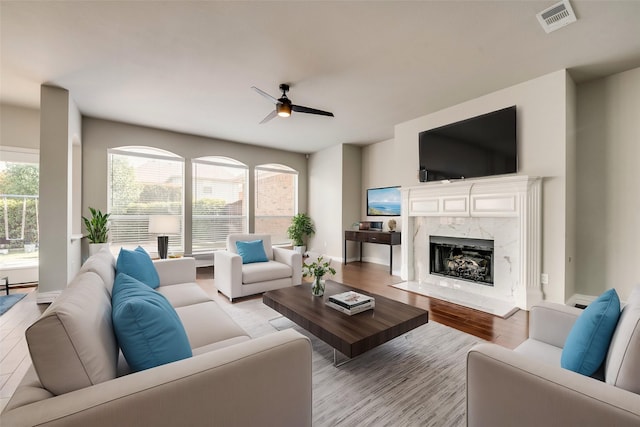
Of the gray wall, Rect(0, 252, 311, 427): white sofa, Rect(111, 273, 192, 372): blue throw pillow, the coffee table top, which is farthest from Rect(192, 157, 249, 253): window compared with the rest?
Rect(111, 273, 192, 372): blue throw pillow

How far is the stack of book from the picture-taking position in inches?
86.1

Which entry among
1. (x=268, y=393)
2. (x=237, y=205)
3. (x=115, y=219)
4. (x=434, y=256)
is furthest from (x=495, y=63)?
(x=115, y=219)

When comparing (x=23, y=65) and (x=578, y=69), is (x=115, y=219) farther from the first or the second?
(x=578, y=69)

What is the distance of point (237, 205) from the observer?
20.4 ft

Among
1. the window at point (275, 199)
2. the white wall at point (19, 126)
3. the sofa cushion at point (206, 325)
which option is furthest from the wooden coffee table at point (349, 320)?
the white wall at point (19, 126)

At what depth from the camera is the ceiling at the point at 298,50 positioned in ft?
7.02

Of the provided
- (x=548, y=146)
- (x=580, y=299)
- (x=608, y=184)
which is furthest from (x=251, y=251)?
(x=608, y=184)

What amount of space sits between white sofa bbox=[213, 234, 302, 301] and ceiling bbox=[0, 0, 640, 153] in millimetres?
2143

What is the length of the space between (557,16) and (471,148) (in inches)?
67.1

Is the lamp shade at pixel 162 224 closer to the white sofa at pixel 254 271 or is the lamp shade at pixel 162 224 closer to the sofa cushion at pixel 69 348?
the white sofa at pixel 254 271

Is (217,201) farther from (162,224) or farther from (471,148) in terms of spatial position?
(471,148)

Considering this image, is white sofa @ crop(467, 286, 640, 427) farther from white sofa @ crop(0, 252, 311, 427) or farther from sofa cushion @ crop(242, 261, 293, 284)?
sofa cushion @ crop(242, 261, 293, 284)

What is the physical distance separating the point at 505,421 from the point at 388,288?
3.10 metres

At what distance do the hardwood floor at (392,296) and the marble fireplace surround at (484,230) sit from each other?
0.23 meters
